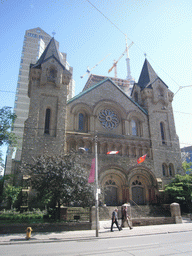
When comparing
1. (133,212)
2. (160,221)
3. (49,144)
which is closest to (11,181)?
(49,144)

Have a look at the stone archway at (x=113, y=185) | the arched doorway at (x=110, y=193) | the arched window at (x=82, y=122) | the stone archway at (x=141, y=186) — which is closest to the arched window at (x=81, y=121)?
the arched window at (x=82, y=122)

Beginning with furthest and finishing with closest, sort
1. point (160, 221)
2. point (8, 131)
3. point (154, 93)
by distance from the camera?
point (154, 93)
point (8, 131)
point (160, 221)

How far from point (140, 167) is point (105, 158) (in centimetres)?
468

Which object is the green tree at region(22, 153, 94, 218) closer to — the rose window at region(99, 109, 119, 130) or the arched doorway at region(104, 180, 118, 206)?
the arched doorway at region(104, 180, 118, 206)

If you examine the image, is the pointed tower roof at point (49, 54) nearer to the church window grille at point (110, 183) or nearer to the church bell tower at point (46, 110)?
the church bell tower at point (46, 110)

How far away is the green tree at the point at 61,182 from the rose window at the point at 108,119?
38.1 ft

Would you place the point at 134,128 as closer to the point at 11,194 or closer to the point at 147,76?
the point at 147,76

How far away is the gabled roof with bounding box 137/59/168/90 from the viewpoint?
3272 cm

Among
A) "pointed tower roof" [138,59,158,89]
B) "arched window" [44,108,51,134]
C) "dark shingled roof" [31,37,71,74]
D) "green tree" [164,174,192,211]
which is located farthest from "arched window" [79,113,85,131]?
"green tree" [164,174,192,211]

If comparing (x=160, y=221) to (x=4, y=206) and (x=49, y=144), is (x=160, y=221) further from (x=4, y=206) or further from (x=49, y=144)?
(x=4, y=206)

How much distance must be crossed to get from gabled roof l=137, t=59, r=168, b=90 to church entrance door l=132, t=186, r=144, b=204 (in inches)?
598

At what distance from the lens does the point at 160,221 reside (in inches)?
719

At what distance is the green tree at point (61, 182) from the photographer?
15578mm

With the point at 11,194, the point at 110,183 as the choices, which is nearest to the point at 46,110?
the point at 11,194
